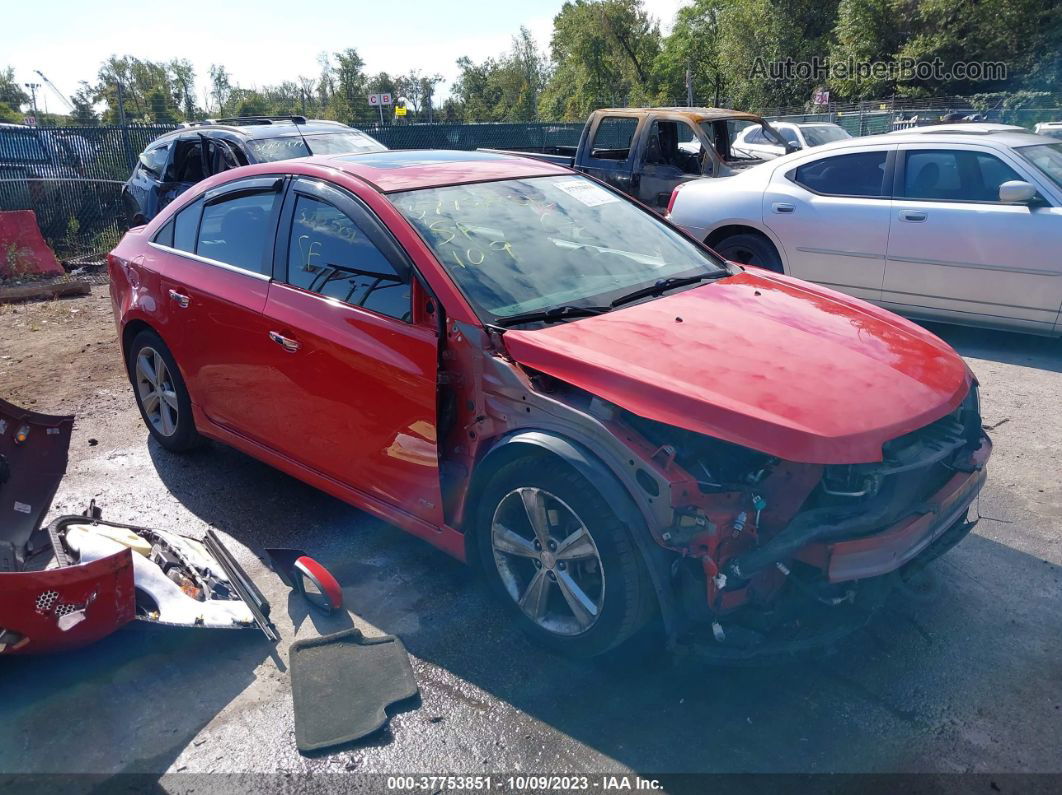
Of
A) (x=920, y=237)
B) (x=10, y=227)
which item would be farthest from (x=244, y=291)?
(x=10, y=227)

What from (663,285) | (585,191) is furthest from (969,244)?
(663,285)

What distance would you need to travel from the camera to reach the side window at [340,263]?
350cm

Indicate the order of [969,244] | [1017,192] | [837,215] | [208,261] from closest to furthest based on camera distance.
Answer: [208,261] → [1017,192] → [969,244] → [837,215]

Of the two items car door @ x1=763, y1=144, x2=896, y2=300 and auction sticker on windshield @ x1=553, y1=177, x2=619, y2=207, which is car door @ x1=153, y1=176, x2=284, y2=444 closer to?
auction sticker on windshield @ x1=553, y1=177, x2=619, y2=207

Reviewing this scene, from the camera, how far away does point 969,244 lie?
656 cm

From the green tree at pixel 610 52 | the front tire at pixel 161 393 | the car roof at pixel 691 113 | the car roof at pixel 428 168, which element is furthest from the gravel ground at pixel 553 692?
the green tree at pixel 610 52

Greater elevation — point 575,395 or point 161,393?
point 575,395

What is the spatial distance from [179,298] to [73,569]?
1.98 m

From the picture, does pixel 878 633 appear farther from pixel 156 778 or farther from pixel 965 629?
pixel 156 778

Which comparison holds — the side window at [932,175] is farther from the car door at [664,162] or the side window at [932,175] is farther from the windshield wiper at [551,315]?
the windshield wiper at [551,315]

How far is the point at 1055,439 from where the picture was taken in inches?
196

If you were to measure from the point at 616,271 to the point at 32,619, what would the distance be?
2.63 m

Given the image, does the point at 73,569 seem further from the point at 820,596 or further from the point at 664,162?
the point at 664,162

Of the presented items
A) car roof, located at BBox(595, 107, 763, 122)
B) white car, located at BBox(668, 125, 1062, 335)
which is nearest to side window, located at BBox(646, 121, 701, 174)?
car roof, located at BBox(595, 107, 763, 122)
